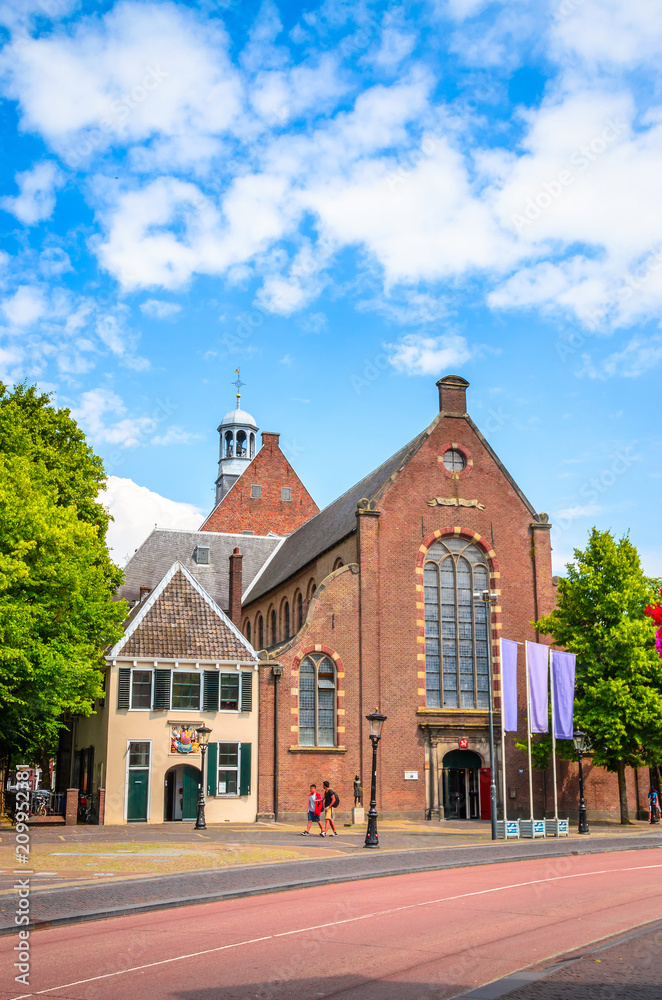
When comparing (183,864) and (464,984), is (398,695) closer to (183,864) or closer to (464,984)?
(183,864)

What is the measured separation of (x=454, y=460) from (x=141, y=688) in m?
17.3

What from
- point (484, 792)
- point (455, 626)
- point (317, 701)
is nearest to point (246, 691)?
point (317, 701)

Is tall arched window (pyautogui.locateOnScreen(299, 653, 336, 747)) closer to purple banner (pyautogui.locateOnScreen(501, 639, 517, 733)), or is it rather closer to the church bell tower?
purple banner (pyautogui.locateOnScreen(501, 639, 517, 733))

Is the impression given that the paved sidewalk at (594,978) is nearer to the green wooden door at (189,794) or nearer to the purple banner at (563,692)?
the purple banner at (563,692)

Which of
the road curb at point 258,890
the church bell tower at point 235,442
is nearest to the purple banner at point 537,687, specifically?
the road curb at point 258,890

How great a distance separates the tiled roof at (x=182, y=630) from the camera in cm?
3738


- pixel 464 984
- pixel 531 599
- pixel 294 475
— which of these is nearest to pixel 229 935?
pixel 464 984

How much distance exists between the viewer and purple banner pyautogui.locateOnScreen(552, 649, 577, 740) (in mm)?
35031

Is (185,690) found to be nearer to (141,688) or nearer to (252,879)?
(141,688)

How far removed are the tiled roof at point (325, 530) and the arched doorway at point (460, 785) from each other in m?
10.9

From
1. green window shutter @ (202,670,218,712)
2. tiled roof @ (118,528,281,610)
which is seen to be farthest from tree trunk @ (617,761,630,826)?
tiled roof @ (118,528,281,610)

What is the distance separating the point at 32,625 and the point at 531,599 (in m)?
22.7

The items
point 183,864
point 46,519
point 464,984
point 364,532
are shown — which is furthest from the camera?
point 364,532

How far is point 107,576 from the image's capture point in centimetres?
3788
